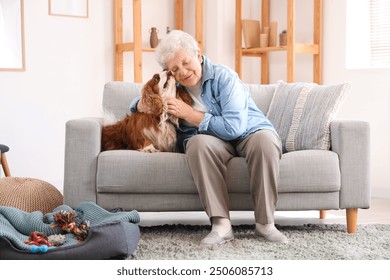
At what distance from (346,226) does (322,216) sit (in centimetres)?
34

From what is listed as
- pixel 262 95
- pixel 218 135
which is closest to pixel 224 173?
pixel 218 135

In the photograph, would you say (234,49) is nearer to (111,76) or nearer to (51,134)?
(111,76)

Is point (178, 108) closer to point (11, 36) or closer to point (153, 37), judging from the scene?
point (11, 36)

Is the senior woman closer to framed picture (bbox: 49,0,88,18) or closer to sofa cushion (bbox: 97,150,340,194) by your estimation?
sofa cushion (bbox: 97,150,340,194)

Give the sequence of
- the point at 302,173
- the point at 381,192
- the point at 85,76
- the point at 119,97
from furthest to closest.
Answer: the point at 85,76 < the point at 381,192 < the point at 119,97 < the point at 302,173

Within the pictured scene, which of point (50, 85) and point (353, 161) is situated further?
point (50, 85)

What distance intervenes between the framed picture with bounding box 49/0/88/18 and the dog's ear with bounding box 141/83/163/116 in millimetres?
2164

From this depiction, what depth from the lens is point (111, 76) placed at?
541 centimetres

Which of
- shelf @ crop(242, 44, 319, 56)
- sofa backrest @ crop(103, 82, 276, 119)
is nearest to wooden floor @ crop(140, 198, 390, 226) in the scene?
sofa backrest @ crop(103, 82, 276, 119)

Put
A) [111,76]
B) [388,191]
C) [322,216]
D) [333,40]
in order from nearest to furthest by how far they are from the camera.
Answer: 1. [322,216]
2. [388,191]
3. [333,40]
4. [111,76]

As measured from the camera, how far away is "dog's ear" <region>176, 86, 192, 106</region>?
3.18m

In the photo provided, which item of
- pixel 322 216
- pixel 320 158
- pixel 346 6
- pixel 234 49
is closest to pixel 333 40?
pixel 346 6

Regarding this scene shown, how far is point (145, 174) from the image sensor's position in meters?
3.11

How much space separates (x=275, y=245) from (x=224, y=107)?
68 centimetres
